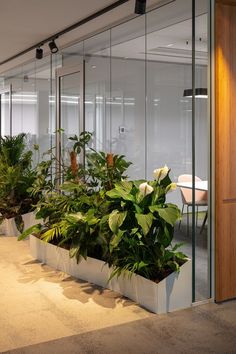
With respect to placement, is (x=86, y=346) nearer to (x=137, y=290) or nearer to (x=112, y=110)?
(x=137, y=290)

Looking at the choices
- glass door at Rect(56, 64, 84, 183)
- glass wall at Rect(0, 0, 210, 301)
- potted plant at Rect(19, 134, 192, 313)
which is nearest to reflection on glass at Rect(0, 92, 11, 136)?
glass door at Rect(56, 64, 84, 183)

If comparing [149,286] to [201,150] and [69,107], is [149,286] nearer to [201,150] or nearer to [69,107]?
[201,150]

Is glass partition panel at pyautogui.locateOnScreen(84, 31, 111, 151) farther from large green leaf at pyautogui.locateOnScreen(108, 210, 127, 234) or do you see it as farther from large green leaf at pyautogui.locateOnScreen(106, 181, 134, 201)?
large green leaf at pyautogui.locateOnScreen(108, 210, 127, 234)

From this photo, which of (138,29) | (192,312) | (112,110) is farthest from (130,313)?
(138,29)

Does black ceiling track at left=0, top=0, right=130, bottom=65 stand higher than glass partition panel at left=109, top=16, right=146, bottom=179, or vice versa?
black ceiling track at left=0, top=0, right=130, bottom=65

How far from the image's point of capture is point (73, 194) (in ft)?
16.1

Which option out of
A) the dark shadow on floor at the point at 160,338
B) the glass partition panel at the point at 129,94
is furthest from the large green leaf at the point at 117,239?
the glass partition panel at the point at 129,94

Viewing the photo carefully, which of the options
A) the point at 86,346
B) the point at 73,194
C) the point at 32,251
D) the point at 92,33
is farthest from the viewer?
the point at 92,33

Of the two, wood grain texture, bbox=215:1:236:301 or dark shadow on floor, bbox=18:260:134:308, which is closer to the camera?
wood grain texture, bbox=215:1:236:301

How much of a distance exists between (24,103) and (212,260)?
592 centimetres

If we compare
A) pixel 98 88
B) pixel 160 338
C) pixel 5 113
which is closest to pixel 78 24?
pixel 98 88

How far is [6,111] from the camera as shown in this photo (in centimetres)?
982

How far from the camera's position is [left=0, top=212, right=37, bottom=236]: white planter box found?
6.43m

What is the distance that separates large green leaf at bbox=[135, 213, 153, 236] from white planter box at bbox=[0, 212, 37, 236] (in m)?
3.06
